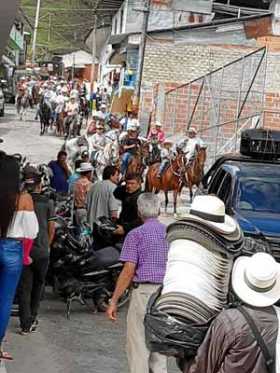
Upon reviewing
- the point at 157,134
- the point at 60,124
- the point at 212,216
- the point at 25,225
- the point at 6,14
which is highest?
the point at 6,14

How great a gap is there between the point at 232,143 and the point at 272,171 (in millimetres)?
14800

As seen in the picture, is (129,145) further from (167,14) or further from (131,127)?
(167,14)

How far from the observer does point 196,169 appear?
23281 mm

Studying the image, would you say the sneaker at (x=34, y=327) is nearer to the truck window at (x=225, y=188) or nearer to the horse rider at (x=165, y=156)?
the truck window at (x=225, y=188)

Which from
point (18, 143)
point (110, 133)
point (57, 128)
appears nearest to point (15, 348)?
point (110, 133)

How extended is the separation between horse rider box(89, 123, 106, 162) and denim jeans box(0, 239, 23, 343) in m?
14.8

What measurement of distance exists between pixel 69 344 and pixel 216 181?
543 cm

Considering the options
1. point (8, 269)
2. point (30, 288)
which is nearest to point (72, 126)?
point (30, 288)

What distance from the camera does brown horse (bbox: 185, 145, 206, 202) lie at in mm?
23062

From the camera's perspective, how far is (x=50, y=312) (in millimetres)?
11062

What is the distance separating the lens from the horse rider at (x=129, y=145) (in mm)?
22266

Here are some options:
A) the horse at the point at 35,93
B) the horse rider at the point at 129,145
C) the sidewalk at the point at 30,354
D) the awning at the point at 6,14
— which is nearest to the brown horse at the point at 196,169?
the horse rider at the point at 129,145

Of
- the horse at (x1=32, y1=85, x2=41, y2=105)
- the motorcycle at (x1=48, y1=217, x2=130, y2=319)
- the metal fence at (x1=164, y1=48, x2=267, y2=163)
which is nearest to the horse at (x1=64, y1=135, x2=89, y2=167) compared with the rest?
the metal fence at (x1=164, y1=48, x2=267, y2=163)

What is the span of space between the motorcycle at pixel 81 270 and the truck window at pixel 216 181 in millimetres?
3392
